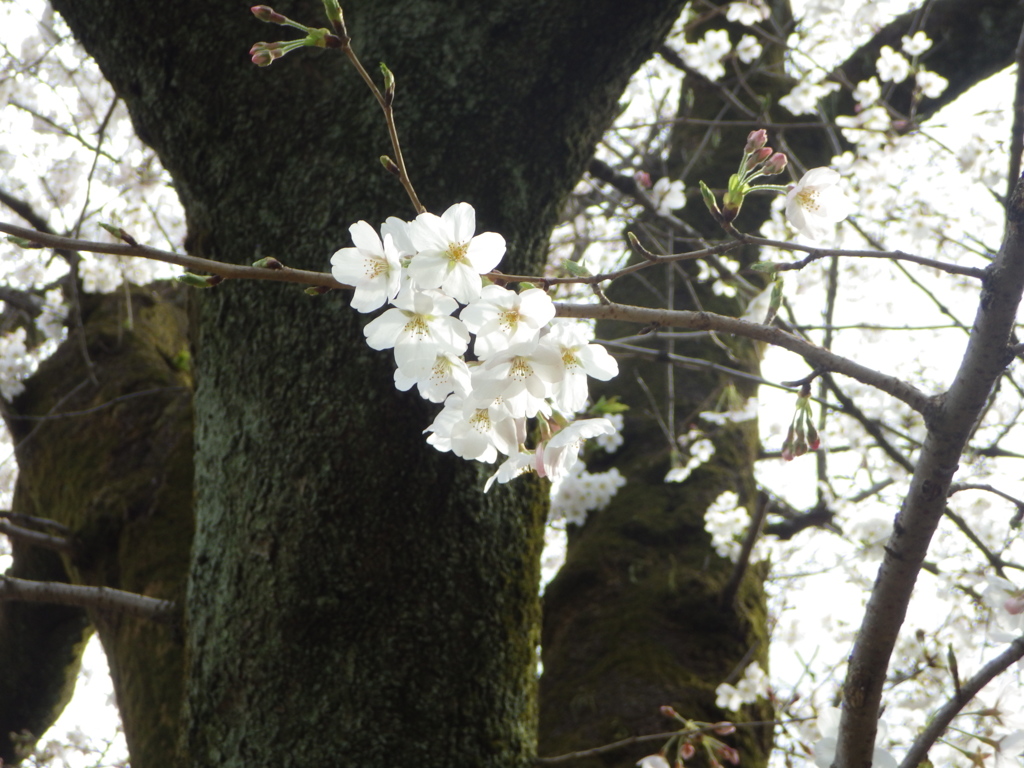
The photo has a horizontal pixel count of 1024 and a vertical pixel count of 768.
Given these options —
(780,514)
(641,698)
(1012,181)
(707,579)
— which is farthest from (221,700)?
(780,514)

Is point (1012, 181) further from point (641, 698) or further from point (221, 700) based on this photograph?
point (221, 700)

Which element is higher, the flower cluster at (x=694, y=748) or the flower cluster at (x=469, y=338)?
the flower cluster at (x=469, y=338)

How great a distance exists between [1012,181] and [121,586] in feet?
6.77

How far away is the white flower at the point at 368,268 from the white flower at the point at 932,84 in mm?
3171

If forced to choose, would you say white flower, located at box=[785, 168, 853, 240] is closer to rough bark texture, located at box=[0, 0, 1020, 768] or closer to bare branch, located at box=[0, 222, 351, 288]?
rough bark texture, located at box=[0, 0, 1020, 768]

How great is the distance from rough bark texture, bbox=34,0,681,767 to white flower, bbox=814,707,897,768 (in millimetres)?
430

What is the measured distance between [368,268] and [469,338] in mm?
132

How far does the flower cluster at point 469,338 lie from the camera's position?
0.68 meters

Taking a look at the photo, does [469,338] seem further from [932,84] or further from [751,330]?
[932,84]

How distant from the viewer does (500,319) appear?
70 cm

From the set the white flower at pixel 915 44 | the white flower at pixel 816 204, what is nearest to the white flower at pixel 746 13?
the white flower at pixel 915 44

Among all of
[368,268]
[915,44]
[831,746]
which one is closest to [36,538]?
[368,268]

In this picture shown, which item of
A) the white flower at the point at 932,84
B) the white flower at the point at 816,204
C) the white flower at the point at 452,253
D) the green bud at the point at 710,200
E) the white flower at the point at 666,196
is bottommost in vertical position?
the white flower at the point at 452,253

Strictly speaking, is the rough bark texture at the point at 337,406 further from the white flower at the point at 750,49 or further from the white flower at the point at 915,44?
the white flower at the point at 750,49
